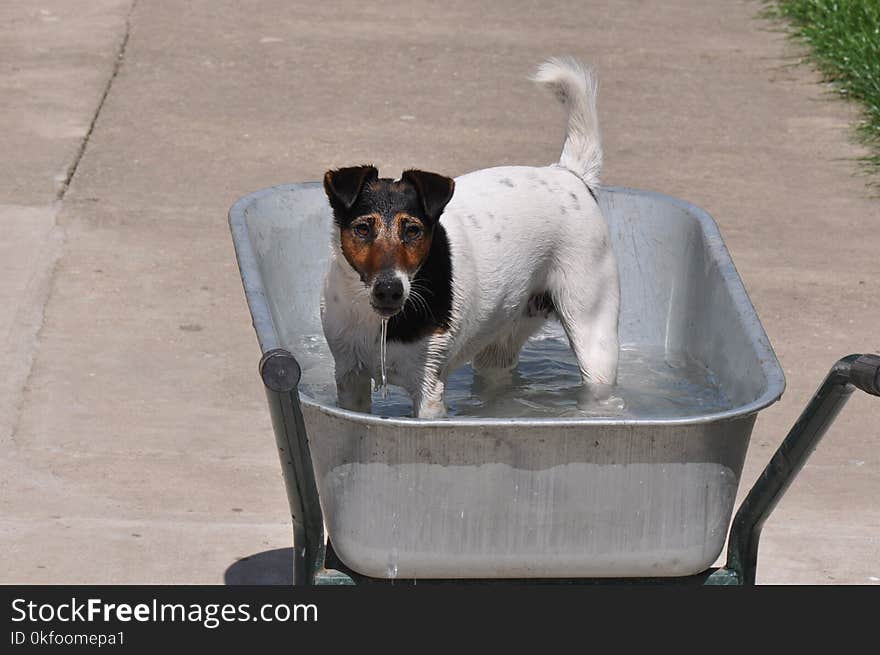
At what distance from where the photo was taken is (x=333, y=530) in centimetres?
321

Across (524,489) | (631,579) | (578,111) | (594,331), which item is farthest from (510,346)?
(524,489)

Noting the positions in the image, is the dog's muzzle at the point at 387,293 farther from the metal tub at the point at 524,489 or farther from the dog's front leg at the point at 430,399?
the dog's front leg at the point at 430,399

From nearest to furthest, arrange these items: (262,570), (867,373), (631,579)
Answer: (867,373) → (631,579) → (262,570)

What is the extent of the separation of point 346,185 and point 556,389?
126 cm

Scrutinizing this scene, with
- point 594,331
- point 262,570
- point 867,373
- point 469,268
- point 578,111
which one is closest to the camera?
point 867,373

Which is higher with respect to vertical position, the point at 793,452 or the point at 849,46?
the point at 793,452

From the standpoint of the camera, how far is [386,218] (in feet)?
11.4

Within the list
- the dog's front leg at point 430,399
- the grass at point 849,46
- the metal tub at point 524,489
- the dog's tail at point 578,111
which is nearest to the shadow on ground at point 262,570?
the dog's front leg at point 430,399

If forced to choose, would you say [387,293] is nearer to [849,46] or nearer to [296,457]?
[296,457]

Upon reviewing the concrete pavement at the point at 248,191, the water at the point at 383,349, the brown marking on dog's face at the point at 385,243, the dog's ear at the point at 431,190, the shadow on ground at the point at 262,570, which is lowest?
the concrete pavement at the point at 248,191

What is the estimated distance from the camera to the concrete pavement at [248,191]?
4.64m

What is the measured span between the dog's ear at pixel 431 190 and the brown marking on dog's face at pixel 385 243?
47 mm

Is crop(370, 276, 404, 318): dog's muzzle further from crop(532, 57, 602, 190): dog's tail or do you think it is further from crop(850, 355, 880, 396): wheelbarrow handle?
crop(532, 57, 602, 190): dog's tail

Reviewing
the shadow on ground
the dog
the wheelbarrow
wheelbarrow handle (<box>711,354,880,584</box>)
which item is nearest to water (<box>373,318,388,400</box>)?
the dog
